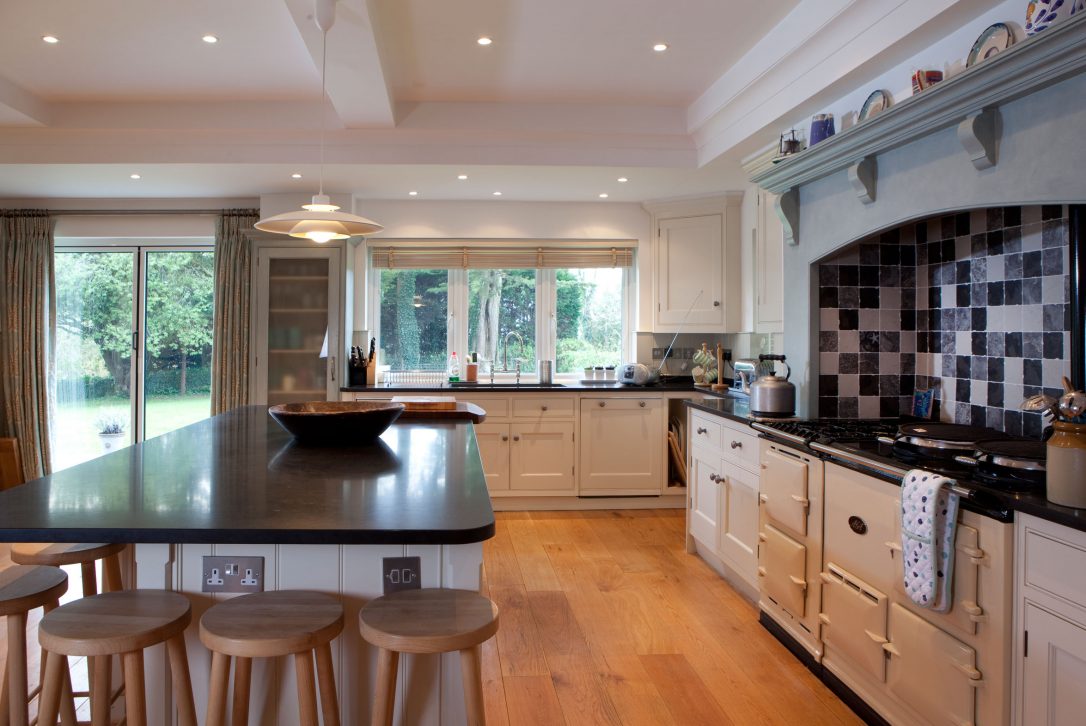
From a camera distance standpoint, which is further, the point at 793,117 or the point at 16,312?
the point at 16,312

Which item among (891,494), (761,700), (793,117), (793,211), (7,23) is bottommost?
(761,700)

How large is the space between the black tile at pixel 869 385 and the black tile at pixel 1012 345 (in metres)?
0.67

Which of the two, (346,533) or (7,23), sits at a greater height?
(7,23)

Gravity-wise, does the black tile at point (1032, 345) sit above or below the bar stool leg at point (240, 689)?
above

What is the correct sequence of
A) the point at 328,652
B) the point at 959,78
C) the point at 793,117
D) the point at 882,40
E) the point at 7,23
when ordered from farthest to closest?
the point at 793,117
the point at 7,23
the point at 882,40
the point at 959,78
the point at 328,652

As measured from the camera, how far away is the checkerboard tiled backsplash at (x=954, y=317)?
89.2 inches

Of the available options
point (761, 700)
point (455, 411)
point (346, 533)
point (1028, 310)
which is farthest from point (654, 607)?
point (346, 533)

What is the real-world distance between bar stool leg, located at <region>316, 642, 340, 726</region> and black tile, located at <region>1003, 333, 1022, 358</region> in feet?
7.75

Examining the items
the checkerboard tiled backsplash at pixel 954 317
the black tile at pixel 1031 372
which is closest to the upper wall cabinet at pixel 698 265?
the checkerboard tiled backsplash at pixel 954 317

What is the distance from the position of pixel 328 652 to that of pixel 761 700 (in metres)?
1.64

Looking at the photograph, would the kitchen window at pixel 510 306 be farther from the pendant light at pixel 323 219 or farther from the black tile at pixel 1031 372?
the black tile at pixel 1031 372

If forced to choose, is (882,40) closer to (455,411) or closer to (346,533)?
(455,411)

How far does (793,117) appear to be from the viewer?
3418 mm

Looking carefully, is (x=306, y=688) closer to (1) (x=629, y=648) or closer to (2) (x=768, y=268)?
(1) (x=629, y=648)
